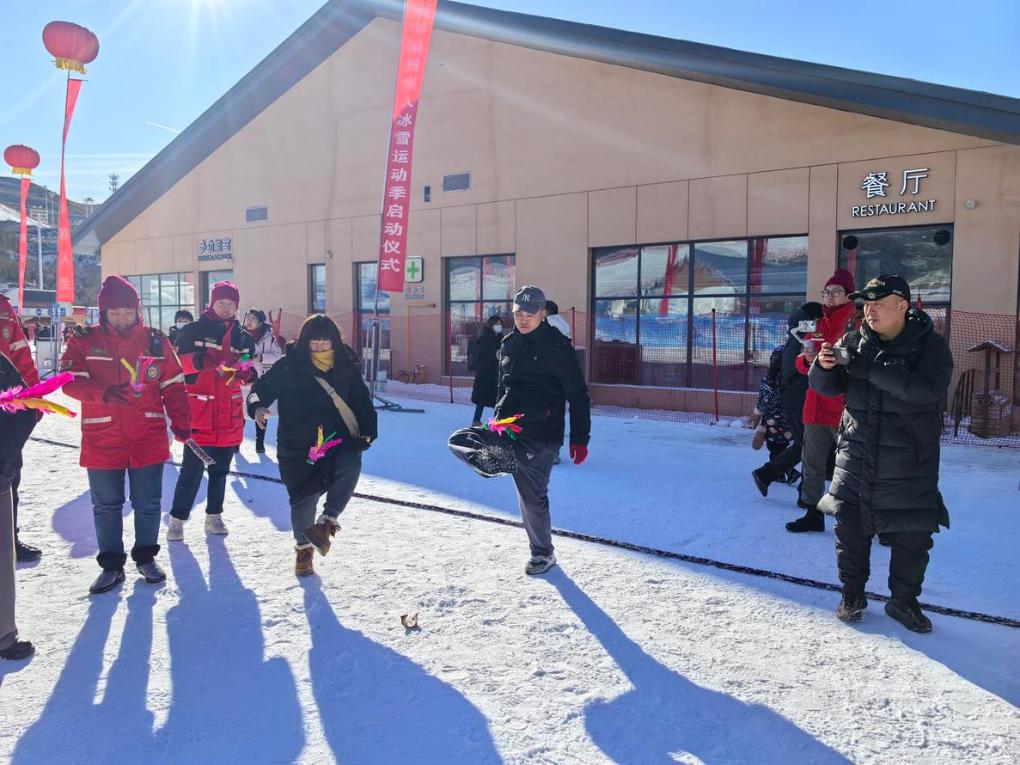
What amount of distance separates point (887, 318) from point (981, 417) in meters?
8.74

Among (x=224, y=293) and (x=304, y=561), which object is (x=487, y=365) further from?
(x=304, y=561)

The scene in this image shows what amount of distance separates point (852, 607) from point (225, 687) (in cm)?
310

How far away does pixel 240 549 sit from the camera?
4852mm

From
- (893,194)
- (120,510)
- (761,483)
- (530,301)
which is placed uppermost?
(893,194)

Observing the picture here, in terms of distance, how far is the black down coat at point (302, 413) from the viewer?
4.33 meters

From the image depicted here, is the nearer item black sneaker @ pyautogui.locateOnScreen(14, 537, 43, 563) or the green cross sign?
black sneaker @ pyautogui.locateOnScreen(14, 537, 43, 563)

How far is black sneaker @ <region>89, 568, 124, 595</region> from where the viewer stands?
4.00 meters

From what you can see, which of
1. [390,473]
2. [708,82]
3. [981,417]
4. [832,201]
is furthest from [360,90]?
[981,417]

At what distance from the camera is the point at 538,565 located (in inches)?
172

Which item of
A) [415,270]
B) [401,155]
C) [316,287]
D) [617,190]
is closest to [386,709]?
[617,190]

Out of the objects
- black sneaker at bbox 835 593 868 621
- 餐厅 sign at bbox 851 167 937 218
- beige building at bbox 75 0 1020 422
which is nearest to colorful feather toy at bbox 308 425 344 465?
black sneaker at bbox 835 593 868 621

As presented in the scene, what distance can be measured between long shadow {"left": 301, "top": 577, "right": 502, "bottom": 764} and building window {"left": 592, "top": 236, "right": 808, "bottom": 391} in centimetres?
1043

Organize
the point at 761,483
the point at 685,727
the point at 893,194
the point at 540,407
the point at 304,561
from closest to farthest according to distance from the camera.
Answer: the point at 685,727 < the point at 304,561 < the point at 540,407 < the point at 761,483 < the point at 893,194

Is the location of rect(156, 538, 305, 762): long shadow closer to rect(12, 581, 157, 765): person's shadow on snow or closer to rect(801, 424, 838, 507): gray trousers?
rect(12, 581, 157, 765): person's shadow on snow
